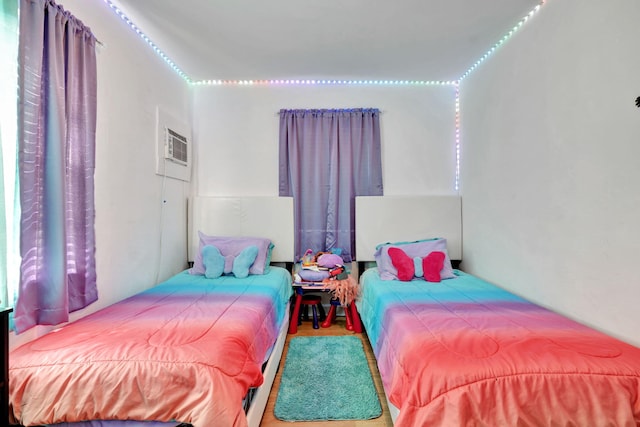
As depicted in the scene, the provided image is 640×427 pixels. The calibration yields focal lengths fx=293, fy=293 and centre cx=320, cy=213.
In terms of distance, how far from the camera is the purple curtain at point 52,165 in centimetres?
127

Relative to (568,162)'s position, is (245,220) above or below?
below

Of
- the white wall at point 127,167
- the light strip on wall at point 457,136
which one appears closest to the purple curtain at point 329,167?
the light strip on wall at point 457,136

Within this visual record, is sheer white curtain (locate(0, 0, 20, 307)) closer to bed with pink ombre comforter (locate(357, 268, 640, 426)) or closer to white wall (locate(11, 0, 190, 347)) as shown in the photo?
white wall (locate(11, 0, 190, 347))

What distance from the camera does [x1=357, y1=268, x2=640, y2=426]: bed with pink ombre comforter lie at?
41.1 inches

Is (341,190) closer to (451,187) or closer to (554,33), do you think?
(451,187)

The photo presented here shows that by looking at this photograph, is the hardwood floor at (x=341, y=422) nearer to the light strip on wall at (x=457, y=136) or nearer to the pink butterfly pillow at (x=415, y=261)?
the pink butterfly pillow at (x=415, y=261)

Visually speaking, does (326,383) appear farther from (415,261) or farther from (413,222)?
(413,222)

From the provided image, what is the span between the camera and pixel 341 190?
308cm

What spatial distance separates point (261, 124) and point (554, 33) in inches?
96.4

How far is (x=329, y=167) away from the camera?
3100 mm

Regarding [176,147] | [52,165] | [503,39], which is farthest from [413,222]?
[52,165]

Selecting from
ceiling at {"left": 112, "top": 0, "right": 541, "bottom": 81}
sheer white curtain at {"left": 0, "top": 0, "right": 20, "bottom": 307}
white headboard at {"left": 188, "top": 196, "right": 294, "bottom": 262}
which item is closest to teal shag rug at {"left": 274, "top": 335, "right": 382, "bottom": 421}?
white headboard at {"left": 188, "top": 196, "right": 294, "bottom": 262}

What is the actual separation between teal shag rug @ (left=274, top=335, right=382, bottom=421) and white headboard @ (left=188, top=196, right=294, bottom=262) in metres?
0.97

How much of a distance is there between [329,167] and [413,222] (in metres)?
1.04
